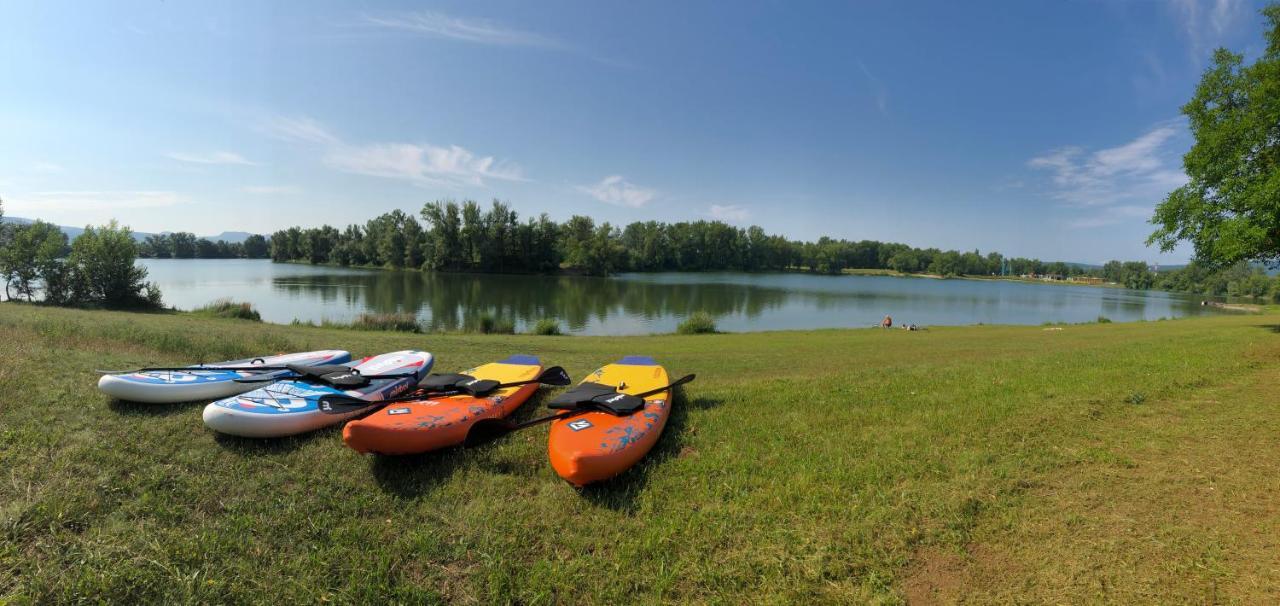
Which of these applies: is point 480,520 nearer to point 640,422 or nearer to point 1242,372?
point 640,422

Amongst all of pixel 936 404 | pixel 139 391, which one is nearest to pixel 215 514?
pixel 139 391

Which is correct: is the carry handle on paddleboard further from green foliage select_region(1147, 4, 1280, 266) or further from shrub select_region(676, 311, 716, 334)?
green foliage select_region(1147, 4, 1280, 266)

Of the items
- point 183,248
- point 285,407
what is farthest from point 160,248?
point 285,407

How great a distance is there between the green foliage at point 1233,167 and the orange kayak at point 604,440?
17559mm

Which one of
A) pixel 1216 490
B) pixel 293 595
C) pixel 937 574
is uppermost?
pixel 1216 490

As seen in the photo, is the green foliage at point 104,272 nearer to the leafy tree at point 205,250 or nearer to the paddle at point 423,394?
the paddle at point 423,394

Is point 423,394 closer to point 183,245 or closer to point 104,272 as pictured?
point 104,272

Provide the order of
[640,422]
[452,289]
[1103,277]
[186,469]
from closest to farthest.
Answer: [186,469] → [640,422] → [452,289] → [1103,277]

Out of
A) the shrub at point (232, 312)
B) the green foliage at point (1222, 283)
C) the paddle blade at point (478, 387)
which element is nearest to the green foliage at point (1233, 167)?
the paddle blade at point (478, 387)

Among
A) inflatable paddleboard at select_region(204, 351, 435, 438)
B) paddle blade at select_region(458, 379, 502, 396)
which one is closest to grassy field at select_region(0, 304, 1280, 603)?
inflatable paddleboard at select_region(204, 351, 435, 438)

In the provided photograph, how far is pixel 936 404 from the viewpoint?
20.1 ft

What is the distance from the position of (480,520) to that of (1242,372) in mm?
11930

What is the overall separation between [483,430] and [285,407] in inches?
85.5

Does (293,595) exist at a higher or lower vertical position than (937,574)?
lower
